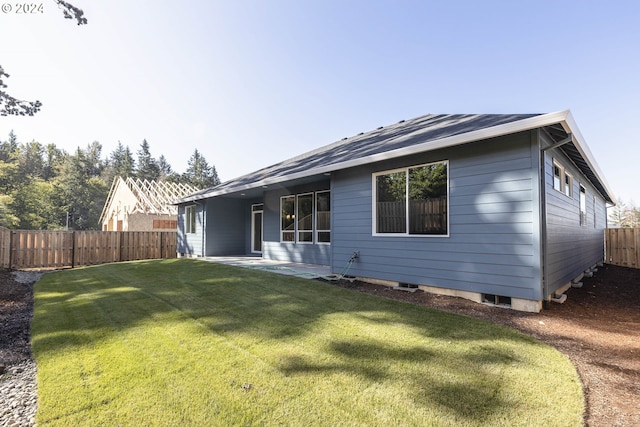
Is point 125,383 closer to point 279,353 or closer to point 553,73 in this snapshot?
point 279,353

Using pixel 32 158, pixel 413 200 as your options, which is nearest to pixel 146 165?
pixel 32 158

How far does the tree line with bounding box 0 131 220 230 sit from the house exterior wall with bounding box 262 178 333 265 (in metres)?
31.8

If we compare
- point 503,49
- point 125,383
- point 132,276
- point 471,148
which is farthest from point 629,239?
point 132,276

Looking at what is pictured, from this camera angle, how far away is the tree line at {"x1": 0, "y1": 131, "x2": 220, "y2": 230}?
115ft

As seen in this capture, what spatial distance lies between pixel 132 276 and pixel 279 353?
7023 mm

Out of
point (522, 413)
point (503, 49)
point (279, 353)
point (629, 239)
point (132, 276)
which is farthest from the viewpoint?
point (629, 239)

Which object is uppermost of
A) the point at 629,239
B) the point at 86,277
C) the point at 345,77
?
the point at 345,77

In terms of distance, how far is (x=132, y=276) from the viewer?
8.44m

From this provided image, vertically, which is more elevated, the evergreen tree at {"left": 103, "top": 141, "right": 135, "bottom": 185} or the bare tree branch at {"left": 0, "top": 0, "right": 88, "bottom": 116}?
the evergreen tree at {"left": 103, "top": 141, "right": 135, "bottom": 185}

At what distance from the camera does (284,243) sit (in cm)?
1108

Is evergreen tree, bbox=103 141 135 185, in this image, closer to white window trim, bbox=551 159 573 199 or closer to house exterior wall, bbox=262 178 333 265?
house exterior wall, bbox=262 178 333 265

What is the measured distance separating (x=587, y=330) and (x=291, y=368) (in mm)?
4131

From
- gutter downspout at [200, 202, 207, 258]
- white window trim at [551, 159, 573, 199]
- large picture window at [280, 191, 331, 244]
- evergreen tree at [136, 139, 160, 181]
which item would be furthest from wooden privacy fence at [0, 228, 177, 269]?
evergreen tree at [136, 139, 160, 181]

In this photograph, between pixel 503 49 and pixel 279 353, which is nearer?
pixel 279 353
